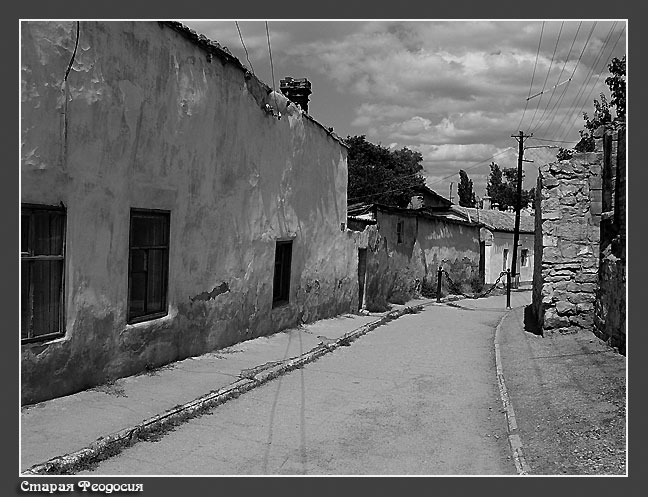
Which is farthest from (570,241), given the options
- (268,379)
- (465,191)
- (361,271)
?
(465,191)

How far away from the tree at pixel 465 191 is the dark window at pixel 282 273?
72164mm

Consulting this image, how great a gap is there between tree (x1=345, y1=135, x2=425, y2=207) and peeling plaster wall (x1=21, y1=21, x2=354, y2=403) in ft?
119

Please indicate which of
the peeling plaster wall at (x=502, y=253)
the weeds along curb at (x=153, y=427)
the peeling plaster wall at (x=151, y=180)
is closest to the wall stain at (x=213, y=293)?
the peeling plaster wall at (x=151, y=180)

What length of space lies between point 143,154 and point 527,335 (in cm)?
823

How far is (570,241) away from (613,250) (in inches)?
57.8

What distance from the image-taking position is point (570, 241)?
39.4ft

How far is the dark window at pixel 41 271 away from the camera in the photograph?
658 cm

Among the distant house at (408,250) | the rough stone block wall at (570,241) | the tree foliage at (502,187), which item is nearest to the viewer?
the rough stone block wall at (570,241)

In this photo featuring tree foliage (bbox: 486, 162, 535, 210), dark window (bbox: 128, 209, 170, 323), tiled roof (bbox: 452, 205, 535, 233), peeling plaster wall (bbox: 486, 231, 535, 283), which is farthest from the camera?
tree foliage (bbox: 486, 162, 535, 210)

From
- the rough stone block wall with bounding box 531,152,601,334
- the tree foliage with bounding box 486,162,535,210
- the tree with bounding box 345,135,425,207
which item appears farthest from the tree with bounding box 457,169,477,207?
the rough stone block wall with bounding box 531,152,601,334

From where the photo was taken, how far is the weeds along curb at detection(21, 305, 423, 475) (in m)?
5.46

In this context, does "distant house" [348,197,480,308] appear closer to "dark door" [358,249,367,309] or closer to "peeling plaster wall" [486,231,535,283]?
"dark door" [358,249,367,309]

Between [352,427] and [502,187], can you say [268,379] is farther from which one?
[502,187]

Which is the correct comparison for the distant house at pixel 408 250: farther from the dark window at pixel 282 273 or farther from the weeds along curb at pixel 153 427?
the weeds along curb at pixel 153 427
